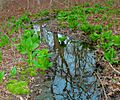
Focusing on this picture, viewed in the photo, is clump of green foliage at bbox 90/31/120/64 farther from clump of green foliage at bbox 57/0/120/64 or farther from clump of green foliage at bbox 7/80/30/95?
clump of green foliage at bbox 7/80/30/95

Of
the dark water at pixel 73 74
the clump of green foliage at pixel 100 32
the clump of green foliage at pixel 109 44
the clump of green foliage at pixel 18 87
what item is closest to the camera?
the dark water at pixel 73 74

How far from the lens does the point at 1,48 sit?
33.2 feet

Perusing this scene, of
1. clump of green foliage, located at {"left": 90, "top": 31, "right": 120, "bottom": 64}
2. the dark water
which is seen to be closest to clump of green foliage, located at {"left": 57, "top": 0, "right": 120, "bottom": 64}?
clump of green foliage, located at {"left": 90, "top": 31, "right": 120, "bottom": 64}

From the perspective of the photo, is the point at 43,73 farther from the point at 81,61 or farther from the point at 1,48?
the point at 1,48

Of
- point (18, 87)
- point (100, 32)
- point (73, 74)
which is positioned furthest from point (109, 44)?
point (18, 87)

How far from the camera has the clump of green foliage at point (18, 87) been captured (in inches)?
256

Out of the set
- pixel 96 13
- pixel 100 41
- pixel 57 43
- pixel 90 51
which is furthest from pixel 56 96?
pixel 96 13

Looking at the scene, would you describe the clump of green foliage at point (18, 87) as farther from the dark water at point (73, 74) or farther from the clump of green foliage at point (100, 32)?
the clump of green foliage at point (100, 32)

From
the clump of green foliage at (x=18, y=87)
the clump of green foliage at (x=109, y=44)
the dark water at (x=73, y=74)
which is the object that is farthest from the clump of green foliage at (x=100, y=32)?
the clump of green foliage at (x=18, y=87)

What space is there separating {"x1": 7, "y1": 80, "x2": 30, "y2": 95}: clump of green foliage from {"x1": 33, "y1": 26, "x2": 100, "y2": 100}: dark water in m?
0.42

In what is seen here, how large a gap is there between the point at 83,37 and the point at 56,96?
5.73 m

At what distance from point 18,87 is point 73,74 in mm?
1717

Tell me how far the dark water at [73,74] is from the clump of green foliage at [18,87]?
42cm

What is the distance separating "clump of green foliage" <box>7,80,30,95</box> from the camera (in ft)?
21.3
